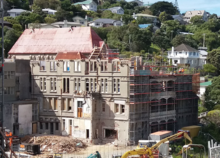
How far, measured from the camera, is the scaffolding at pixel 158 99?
5497 centimetres

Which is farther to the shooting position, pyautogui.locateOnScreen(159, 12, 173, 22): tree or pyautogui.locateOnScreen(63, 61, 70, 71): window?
pyautogui.locateOnScreen(159, 12, 173, 22): tree

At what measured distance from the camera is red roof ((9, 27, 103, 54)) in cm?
6395

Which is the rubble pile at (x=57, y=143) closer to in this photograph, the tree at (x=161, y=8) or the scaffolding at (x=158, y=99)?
the scaffolding at (x=158, y=99)

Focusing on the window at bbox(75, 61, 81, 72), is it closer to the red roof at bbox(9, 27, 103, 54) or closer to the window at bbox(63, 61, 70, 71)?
the window at bbox(63, 61, 70, 71)

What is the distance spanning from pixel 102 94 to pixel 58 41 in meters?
14.2

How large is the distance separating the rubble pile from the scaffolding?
22.5ft

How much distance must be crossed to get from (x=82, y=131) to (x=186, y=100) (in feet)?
56.2

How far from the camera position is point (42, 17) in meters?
124

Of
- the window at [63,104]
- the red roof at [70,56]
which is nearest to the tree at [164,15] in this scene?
the red roof at [70,56]

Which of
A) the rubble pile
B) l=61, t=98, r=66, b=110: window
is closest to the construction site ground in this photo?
the rubble pile

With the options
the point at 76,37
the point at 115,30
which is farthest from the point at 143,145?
the point at 115,30

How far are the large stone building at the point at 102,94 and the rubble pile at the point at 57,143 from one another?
98.5 inches

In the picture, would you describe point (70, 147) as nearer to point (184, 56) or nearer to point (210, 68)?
point (210, 68)

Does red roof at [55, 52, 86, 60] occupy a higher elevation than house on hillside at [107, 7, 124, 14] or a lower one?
lower
